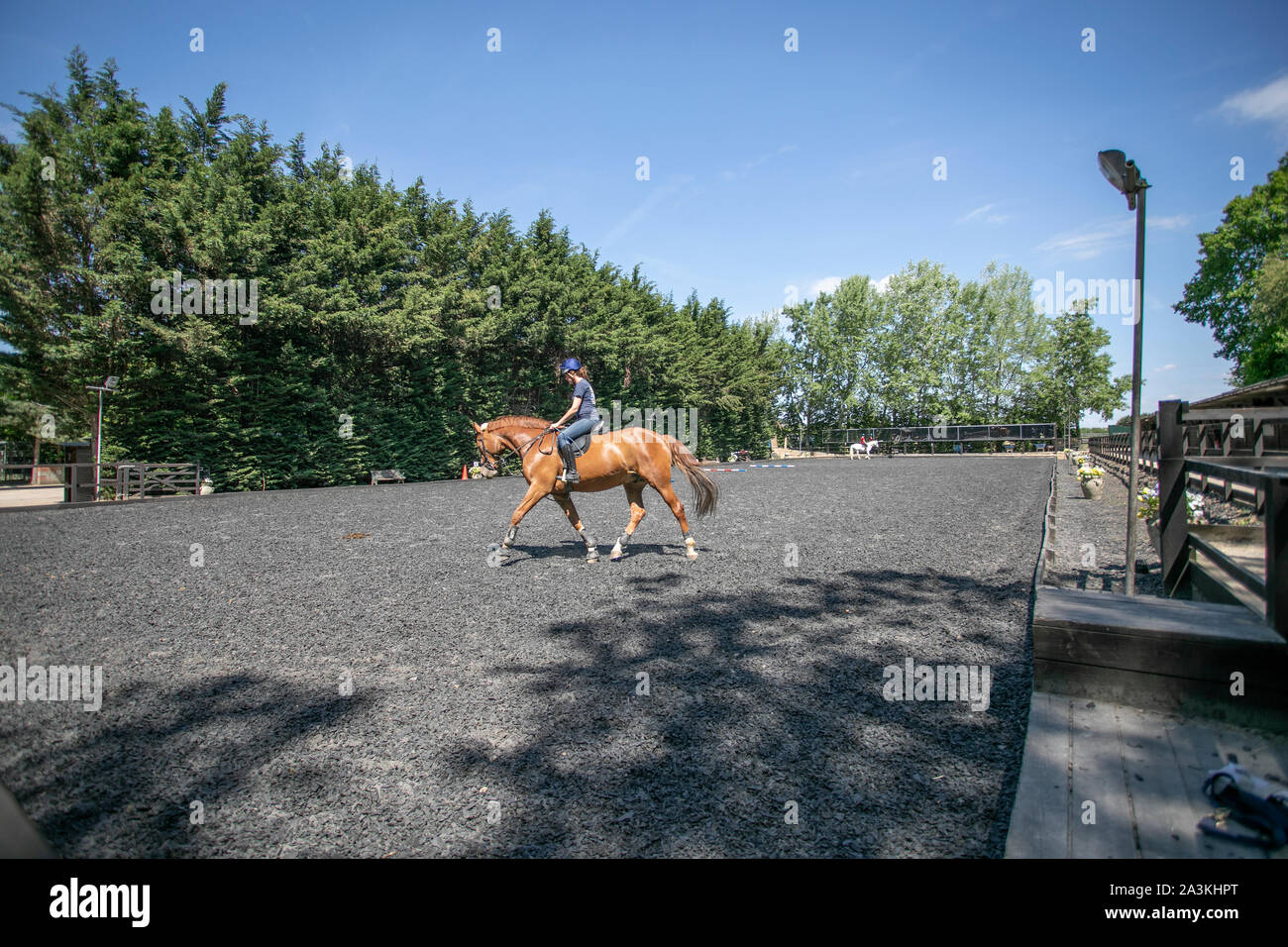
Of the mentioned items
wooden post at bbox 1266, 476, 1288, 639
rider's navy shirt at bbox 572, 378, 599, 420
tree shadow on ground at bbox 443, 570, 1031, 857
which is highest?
rider's navy shirt at bbox 572, 378, 599, 420

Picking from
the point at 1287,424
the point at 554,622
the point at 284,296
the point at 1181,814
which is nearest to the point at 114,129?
the point at 284,296

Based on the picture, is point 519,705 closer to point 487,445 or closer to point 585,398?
point 585,398

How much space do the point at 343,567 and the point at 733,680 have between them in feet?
20.3

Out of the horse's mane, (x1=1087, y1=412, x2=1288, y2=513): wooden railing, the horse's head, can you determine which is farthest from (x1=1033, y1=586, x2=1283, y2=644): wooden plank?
the horse's head

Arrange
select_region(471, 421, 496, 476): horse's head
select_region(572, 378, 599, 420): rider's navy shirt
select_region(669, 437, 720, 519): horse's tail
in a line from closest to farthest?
1. select_region(572, 378, 599, 420): rider's navy shirt
2. select_region(669, 437, 720, 519): horse's tail
3. select_region(471, 421, 496, 476): horse's head

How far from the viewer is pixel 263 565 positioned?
8.60 metres

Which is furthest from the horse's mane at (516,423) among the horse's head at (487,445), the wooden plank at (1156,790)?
the wooden plank at (1156,790)

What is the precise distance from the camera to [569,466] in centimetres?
890

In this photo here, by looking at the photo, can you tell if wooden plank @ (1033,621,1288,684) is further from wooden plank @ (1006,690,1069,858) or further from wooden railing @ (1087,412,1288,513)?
wooden railing @ (1087,412,1288,513)

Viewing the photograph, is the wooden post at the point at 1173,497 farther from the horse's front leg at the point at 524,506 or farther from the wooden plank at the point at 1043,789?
the horse's front leg at the point at 524,506

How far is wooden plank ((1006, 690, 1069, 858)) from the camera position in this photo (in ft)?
7.44

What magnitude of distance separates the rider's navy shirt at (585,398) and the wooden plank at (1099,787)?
669 cm

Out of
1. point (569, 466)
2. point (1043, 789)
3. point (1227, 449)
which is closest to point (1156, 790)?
point (1043, 789)

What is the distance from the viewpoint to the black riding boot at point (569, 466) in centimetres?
883
